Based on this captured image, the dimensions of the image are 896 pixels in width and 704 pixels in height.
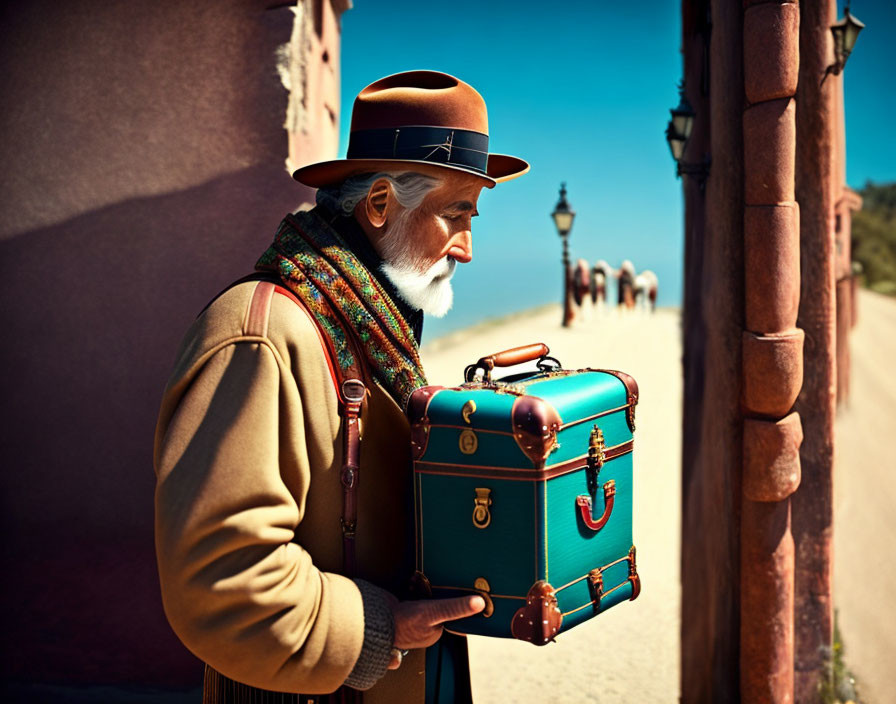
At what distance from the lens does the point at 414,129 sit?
184 cm

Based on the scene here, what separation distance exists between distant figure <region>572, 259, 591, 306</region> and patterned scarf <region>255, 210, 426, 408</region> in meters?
16.6

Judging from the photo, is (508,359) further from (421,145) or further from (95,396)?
(95,396)

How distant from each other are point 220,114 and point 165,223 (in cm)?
50

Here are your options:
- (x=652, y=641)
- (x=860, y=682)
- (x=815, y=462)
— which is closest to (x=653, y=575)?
(x=652, y=641)

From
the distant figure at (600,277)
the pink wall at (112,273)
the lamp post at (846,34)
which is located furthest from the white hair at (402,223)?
the distant figure at (600,277)

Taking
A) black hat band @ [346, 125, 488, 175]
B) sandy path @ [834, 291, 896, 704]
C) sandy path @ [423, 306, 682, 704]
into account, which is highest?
black hat band @ [346, 125, 488, 175]

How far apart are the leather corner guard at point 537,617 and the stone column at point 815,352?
2488 mm

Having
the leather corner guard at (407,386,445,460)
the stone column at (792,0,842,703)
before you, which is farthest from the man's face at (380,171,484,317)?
the stone column at (792,0,842,703)

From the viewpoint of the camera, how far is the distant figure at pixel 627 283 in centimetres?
1994

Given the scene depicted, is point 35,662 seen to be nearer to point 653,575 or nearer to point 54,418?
point 54,418

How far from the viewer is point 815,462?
371cm

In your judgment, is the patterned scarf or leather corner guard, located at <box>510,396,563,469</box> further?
the patterned scarf

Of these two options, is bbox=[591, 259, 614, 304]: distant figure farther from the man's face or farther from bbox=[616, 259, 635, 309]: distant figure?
the man's face

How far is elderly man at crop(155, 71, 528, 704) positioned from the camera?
1.46 m
